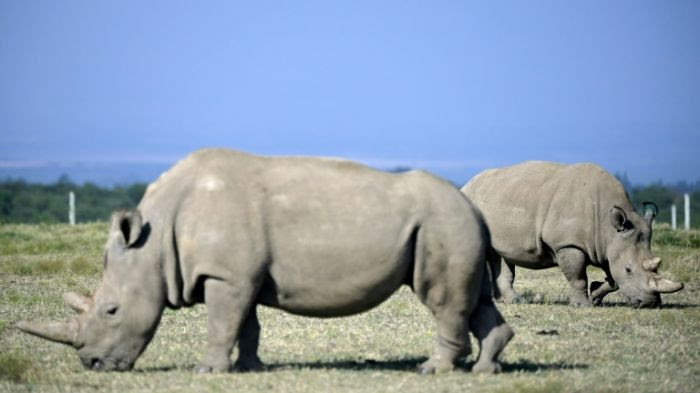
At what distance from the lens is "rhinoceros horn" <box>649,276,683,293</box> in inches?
630

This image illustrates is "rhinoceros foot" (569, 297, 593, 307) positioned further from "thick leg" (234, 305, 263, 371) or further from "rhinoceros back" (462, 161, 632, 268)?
"thick leg" (234, 305, 263, 371)

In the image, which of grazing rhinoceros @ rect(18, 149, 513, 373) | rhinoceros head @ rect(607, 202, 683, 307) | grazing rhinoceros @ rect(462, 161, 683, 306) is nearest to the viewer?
grazing rhinoceros @ rect(18, 149, 513, 373)

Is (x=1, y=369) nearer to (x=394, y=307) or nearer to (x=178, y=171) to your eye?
(x=178, y=171)

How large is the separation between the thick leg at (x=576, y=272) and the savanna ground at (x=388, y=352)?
21 cm

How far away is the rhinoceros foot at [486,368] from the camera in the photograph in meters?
10.6

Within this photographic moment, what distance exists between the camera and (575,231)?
1672 cm

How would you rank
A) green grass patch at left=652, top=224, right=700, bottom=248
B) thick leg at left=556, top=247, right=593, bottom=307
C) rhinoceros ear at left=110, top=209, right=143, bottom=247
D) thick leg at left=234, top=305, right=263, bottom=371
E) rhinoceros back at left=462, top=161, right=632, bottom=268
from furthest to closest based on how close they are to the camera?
1. green grass patch at left=652, top=224, right=700, bottom=248
2. rhinoceros back at left=462, top=161, right=632, bottom=268
3. thick leg at left=556, top=247, right=593, bottom=307
4. thick leg at left=234, top=305, right=263, bottom=371
5. rhinoceros ear at left=110, top=209, right=143, bottom=247

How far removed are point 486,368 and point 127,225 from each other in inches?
124

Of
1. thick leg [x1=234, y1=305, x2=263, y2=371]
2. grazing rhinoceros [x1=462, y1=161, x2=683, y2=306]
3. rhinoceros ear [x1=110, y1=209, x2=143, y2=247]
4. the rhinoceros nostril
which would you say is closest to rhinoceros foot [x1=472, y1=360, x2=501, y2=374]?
thick leg [x1=234, y1=305, x2=263, y2=371]

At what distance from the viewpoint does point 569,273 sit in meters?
16.7

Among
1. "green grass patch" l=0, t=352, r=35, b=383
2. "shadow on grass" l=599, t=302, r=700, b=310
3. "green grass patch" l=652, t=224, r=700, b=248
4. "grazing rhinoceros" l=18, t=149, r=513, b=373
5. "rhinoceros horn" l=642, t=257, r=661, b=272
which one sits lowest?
"green grass patch" l=652, t=224, r=700, b=248

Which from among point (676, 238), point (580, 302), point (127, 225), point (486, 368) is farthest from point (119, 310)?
Answer: point (676, 238)

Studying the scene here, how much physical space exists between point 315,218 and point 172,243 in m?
1.18

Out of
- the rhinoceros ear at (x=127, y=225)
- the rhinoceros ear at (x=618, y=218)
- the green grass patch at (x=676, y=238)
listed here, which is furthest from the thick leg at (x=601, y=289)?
the green grass patch at (x=676, y=238)
